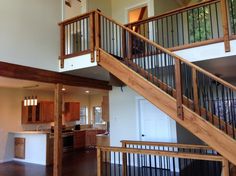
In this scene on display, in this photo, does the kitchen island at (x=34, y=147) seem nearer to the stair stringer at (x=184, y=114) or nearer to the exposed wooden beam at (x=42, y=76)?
the exposed wooden beam at (x=42, y=76)

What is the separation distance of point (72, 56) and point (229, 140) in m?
3.74

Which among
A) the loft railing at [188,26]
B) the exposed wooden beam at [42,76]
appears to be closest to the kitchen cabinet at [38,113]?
the exposed wooden beam at [42,76]

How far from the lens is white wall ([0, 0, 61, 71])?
180 inches

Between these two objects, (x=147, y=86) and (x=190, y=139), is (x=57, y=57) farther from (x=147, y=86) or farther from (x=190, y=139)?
(x=190, y=139)

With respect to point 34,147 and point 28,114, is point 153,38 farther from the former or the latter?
point 28,114

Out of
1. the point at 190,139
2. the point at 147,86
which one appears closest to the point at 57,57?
the point at 147,86

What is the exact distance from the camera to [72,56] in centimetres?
530

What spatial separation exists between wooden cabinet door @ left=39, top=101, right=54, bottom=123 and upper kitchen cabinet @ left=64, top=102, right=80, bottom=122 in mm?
1054

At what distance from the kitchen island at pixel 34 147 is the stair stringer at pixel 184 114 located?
4.09 meters

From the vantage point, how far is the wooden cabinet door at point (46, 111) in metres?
8.73

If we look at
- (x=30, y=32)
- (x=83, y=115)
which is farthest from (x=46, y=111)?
(x=30, y=32)

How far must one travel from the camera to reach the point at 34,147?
7.45 meters

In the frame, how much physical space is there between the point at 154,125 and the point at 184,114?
317 centimetres

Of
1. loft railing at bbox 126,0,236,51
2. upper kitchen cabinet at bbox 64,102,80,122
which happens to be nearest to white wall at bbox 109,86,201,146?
loft railing at bbox 126,0,236,51
